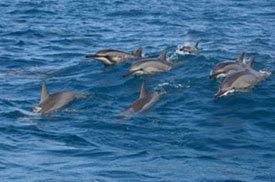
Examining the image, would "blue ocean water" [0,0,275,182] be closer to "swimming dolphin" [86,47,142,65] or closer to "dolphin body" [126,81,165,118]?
"dolphin body" [126,81,165,118]

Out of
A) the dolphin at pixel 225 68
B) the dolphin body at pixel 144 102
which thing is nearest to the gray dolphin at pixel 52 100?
the dolphin body at pixel 144 102

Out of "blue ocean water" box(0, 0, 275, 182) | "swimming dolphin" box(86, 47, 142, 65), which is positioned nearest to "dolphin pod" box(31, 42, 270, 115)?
"swimming dolphin" box(86, 47, 142, 65)

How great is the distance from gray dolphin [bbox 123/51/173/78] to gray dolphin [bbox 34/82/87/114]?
288 centimetres

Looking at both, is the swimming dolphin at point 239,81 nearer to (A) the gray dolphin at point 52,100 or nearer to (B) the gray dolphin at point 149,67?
(B) the gray dolphin at point 149,67

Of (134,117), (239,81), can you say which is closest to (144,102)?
(134,117)

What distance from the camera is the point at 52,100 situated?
592 inches

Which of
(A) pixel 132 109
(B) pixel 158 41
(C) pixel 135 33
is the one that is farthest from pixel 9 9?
(A) pixel 132 109

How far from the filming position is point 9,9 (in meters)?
33.5

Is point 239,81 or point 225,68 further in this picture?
point 225,68

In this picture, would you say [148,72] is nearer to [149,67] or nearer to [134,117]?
[149,67]

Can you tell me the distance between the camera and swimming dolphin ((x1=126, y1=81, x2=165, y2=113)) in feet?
47.5

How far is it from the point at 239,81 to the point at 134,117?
394 centimetres

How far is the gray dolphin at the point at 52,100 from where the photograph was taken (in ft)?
48.0

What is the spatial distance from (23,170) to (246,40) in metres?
16.1
